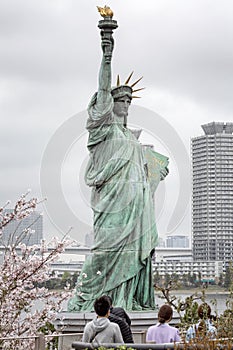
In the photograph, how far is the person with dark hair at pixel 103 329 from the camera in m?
8.05

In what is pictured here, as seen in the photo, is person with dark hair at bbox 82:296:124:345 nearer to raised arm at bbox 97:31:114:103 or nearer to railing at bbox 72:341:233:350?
railing at bbox 72:341:233:350

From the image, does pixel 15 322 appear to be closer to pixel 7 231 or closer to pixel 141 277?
pixel 7 231

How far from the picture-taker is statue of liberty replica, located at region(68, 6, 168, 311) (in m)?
15.2

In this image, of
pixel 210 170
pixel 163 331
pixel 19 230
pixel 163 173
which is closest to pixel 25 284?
pixel 19 230

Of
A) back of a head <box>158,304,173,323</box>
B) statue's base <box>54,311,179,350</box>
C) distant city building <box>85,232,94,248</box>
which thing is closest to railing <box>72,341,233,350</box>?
back of a head <box>158,304,173,323</box>

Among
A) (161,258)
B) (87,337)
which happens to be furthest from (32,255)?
(161,258)

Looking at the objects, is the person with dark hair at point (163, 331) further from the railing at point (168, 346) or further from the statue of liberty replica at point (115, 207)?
the statue of liberty replica at point (115, 207)

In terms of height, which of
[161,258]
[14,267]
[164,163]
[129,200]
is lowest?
[14,267]

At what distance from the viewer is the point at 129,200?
15.5m

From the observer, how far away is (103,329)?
8.08 meters

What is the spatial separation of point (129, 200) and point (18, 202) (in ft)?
10.2

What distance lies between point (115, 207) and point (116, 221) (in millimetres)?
239

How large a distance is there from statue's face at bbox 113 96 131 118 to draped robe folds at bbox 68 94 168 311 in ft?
0.47

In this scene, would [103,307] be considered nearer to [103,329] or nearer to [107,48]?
[103,329]
